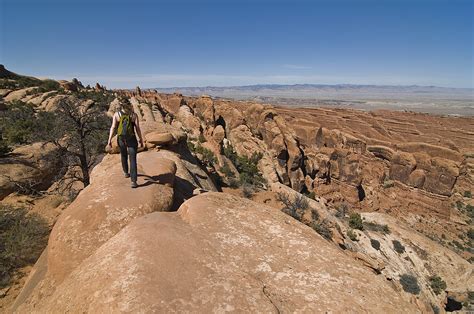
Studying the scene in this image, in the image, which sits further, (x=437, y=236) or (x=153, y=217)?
(x=437, y=236)

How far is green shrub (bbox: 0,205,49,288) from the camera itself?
8.84 metres

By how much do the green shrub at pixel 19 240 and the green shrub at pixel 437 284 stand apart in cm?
2715

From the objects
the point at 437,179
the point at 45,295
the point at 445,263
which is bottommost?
the point at 445,263

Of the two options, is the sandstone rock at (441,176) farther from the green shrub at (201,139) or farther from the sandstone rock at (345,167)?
the green shrub at (201,139)

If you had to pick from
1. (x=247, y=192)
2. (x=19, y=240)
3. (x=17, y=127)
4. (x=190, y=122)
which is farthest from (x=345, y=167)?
(x=17, y=127)

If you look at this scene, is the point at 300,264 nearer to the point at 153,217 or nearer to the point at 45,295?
the point at 153,217

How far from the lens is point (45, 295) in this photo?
5348 millimetres

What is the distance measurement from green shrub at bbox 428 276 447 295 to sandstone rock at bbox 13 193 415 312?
23531 mm

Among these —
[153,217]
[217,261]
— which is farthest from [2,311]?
[217,261]

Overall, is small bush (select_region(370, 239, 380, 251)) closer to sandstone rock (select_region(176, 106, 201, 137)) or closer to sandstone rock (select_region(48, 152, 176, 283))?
sandstone rock (select_region(48, 152, 176, 283))

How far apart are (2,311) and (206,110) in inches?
1609

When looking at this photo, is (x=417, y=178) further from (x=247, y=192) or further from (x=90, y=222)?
(x=90, y=222)

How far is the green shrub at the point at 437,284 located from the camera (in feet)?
73.7

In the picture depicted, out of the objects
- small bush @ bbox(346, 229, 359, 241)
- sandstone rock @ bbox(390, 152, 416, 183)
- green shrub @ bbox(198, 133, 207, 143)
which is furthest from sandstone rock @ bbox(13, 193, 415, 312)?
sandstone rock @ bbox(390, 152, 416, 183)
